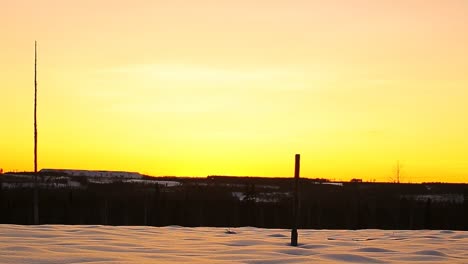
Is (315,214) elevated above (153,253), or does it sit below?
below

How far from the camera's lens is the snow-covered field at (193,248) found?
4.66 meters

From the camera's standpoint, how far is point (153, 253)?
16.4ft

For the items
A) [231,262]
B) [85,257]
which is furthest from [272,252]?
[85,257]

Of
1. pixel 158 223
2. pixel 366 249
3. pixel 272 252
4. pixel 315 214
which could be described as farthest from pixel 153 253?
pixel 315 214

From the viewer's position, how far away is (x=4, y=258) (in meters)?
4.29

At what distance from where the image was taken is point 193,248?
5.51 m

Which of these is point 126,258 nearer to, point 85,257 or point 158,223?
point 85,257

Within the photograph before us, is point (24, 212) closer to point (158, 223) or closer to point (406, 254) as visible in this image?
point (158, 223)

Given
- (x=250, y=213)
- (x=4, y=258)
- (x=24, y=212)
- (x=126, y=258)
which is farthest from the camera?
(x=250, y=213)

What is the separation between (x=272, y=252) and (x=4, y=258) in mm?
2149

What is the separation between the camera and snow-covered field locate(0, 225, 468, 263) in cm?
466

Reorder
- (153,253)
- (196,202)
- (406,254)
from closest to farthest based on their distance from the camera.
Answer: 1. (153,253)
2. (406,254)
3. (196,202)

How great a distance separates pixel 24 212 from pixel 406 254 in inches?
1392

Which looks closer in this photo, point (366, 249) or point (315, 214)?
point (366, 249)
